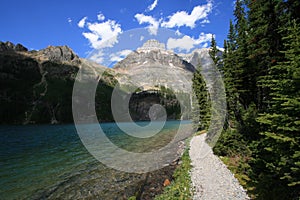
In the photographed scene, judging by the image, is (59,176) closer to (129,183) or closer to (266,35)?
(129,183)

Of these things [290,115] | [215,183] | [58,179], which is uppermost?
[290,115]

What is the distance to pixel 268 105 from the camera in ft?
59.5

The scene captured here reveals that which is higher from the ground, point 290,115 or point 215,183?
point 290,115

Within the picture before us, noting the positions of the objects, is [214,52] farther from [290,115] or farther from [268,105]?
[290,115]

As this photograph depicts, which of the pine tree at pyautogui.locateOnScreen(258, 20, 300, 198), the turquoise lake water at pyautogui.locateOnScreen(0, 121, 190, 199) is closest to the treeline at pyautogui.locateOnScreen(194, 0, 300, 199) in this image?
the pine tree at pyautogui.locateOnScreen(258, 20, 300, 198)

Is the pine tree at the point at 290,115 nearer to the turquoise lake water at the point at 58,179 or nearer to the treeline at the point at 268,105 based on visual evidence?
the treeline at the point at 268,105

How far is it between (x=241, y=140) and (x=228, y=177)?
4933mm

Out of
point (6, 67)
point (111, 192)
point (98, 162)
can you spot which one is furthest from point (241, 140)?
point (6, 67)

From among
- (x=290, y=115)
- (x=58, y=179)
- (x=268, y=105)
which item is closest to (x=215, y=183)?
(x=290, y=115)

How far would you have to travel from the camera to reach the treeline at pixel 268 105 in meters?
7.81

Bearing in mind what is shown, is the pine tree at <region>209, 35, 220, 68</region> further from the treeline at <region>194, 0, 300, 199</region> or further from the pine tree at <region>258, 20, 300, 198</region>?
the pine tree at <region>258, 20, 300, 198</region>

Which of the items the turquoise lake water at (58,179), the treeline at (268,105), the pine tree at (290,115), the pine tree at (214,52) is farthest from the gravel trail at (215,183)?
the pine tree at (214,52)

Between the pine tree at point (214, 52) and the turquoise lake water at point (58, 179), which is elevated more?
the pine tree at point (214, 52)

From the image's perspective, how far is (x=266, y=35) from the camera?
47.3 feet
